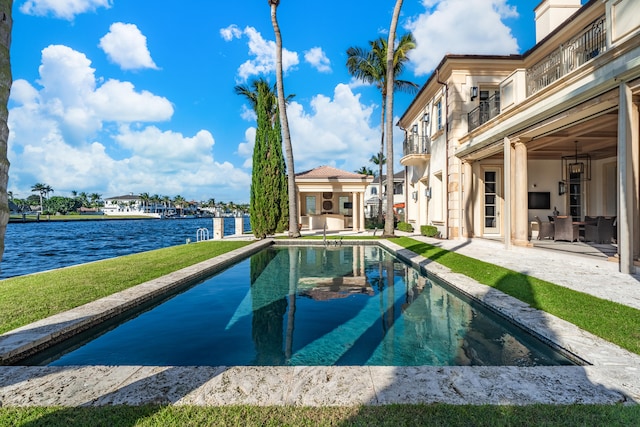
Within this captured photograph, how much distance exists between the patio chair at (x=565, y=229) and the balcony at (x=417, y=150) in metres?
7.58

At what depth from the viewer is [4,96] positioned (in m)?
2.02

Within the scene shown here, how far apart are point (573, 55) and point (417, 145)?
8.55 metres

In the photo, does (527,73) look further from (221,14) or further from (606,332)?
(221,14)

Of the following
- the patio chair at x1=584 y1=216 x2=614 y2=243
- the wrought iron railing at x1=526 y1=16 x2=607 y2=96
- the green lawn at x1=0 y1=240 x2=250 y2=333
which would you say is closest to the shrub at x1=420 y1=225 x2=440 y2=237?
the patio chair at x1=584 y1=216 x2=614 y2=243

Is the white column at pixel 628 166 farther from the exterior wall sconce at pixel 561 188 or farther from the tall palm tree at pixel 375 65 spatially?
the tall palm tree at pixel 375 65

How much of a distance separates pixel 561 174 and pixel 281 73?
45.4ft

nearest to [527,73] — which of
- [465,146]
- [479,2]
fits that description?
[465,146]

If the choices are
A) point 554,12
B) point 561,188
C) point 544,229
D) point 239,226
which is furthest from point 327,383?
point 239,226

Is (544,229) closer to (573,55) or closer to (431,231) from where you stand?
(431,231)

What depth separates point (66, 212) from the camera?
10075 cm

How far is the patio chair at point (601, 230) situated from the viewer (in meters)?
10.3

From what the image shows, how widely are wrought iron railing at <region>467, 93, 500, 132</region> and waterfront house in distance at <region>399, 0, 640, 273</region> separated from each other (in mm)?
44

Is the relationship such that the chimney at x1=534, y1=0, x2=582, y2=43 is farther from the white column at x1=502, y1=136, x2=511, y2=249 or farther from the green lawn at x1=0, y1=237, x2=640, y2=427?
the green lawn at x1=0, y1=237, x2=640, y2=427

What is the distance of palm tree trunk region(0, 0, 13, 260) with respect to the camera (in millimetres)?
1988
